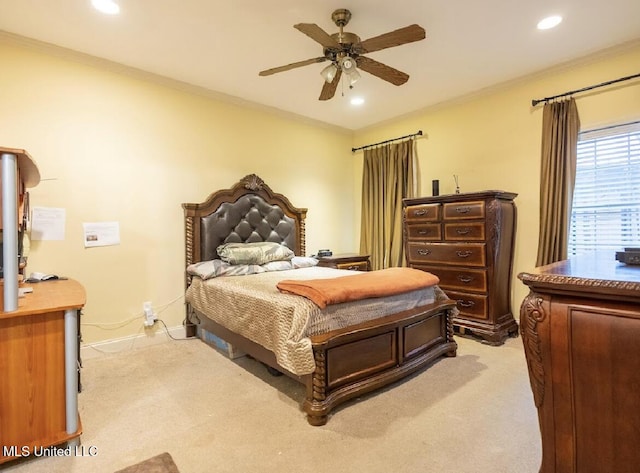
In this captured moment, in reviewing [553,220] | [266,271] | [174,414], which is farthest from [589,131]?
[174,414]

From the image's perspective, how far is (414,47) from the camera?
9.60ft

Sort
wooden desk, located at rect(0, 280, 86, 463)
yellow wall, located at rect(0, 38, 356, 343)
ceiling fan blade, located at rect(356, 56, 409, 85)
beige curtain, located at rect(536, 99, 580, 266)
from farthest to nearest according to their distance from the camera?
beige curtain, located at rect(536, 99, 580, 266), yellow wall, located at rect(0, 38, 356, 343), ceiling fan blade, located at rect(356, 56, 409, 85), wooden desk, located at rect(0, 280, 86, 463)

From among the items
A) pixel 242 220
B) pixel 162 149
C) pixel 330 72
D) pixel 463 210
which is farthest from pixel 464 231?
pixel 162 149

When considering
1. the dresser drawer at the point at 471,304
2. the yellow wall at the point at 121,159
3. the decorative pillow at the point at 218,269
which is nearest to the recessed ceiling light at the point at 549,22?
the dresser drawer at the point at 471,304

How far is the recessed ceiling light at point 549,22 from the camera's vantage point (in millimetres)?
2535

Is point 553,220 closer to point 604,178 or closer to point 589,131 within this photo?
point 604,178

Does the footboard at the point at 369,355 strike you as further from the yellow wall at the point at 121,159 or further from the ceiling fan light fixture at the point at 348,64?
the yellow wall at the point at 121,159

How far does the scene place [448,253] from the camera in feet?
11.6

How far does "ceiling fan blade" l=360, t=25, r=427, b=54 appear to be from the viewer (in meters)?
2.08

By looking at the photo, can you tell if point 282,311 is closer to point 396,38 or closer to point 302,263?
point 302,263

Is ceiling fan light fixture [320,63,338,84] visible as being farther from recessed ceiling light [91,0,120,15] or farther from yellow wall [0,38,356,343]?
yellow wall [0,38,356,343]

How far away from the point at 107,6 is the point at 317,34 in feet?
5.04

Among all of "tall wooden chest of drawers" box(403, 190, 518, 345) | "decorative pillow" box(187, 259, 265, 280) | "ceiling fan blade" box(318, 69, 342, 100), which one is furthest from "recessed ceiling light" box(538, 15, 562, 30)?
"decorative pillow" box(187, 259, 265, 280)

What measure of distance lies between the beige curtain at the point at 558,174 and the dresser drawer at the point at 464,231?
0.65 metres
